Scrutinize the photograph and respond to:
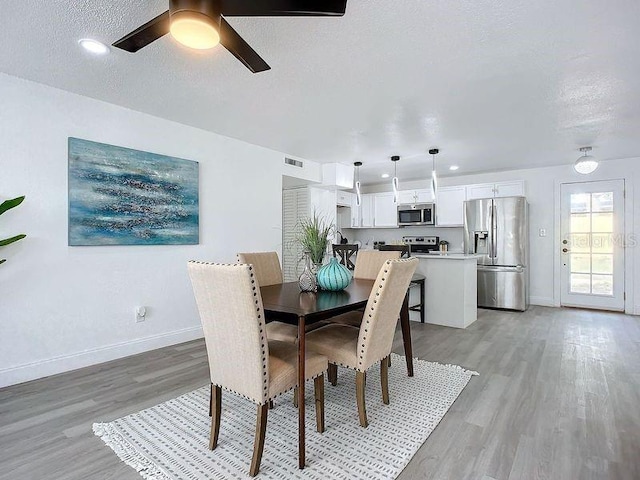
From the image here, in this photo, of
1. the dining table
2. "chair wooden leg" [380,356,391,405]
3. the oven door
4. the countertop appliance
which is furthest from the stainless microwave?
"chair wooden leg" [380,356,391,405]

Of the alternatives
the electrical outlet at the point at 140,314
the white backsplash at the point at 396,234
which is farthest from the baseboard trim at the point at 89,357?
the white backsplash at the point at 396,234

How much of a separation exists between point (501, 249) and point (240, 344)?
16.8 feet

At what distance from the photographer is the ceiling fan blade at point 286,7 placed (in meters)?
1.49

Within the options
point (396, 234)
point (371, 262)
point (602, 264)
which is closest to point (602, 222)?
point (602, 264)

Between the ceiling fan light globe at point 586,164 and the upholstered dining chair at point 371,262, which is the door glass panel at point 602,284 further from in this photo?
the upholstered dining chair at point 371,262

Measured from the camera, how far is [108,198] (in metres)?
3.09

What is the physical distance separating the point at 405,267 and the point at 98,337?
2767 millimetres

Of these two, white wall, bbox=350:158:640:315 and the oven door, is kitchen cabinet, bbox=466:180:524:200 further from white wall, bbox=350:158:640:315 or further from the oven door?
the oven door

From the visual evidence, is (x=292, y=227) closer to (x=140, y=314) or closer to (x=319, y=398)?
(x=140, y=314)

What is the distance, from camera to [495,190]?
5.98 metres

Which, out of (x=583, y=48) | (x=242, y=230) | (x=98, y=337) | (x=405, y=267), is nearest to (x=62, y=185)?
(x=98, y=337)

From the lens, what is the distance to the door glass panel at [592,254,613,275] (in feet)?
17.4

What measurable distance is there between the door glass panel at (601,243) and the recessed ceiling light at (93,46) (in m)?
6.58

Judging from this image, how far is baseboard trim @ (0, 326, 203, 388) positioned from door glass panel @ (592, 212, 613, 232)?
596 centimetres
